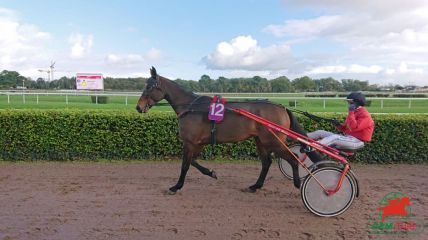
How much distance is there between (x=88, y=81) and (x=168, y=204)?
112ft

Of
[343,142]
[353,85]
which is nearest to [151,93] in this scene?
[343,142]

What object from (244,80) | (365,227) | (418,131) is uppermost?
(244,80)

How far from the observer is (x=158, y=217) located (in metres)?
4.02

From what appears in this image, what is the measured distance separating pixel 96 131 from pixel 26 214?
2893 mm

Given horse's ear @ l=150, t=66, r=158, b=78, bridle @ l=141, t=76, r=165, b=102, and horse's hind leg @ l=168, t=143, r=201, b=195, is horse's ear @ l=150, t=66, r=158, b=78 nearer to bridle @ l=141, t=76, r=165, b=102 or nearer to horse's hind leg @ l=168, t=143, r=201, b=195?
bridle @ l=141, t=76, r=165, b=102

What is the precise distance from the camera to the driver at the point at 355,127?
432 cm

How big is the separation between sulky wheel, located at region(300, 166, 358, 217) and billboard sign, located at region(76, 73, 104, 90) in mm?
34865

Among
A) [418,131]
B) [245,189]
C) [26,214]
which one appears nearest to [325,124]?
[418,131]

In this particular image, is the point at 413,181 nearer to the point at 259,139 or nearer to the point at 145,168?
the point at 259,139

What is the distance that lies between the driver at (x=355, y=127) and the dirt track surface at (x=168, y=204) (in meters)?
0.83

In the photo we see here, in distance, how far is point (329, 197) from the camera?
4.16 metres

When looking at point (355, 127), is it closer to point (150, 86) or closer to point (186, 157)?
point (186, 157)

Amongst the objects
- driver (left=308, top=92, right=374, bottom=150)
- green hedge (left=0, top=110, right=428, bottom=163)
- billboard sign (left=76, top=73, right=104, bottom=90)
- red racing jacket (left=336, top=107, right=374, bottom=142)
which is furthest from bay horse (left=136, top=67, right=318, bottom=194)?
billboard sign (left=76, top=73, right=104, bottom=90)

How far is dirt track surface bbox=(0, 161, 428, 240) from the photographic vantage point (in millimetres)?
3641
